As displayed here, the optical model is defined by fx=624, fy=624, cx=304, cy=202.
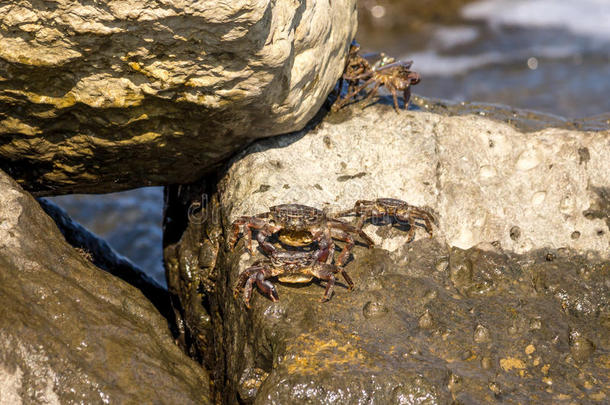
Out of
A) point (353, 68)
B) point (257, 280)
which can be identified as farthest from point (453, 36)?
point (257, 280)

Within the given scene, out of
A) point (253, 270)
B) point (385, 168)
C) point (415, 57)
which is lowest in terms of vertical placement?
point (253, 270)

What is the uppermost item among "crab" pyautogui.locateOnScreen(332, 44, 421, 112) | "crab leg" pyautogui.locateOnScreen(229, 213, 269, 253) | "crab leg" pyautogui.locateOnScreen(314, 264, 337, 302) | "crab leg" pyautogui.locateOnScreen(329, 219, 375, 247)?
"crab" pyautogui.locateOnScreen(332, 44, 421, 112)

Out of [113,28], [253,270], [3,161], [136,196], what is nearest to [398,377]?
[253,270]

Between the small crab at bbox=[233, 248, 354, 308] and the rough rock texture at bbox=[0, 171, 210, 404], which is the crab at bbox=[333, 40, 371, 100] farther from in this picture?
the rough rock texture at bbox=[0, 171, 210, 404]

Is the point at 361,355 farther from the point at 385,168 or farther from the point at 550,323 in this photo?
the point at 385,168

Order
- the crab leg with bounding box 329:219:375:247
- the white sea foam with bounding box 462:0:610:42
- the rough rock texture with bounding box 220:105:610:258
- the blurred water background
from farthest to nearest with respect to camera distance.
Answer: the white sea foam with bounding box 462:0:610:42 → the blurred water background → the rough rock texture with bounding box 220:105:610:258 → the crab leg with bounding box 329:219:375:247

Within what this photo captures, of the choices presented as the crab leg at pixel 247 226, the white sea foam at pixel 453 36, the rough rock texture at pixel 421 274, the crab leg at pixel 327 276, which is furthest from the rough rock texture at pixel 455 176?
the white sea foam at pixel 453 36

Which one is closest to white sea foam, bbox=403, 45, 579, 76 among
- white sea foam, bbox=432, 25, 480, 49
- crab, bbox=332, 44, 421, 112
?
white sea foam, bbox=432, 25, 480, 49
